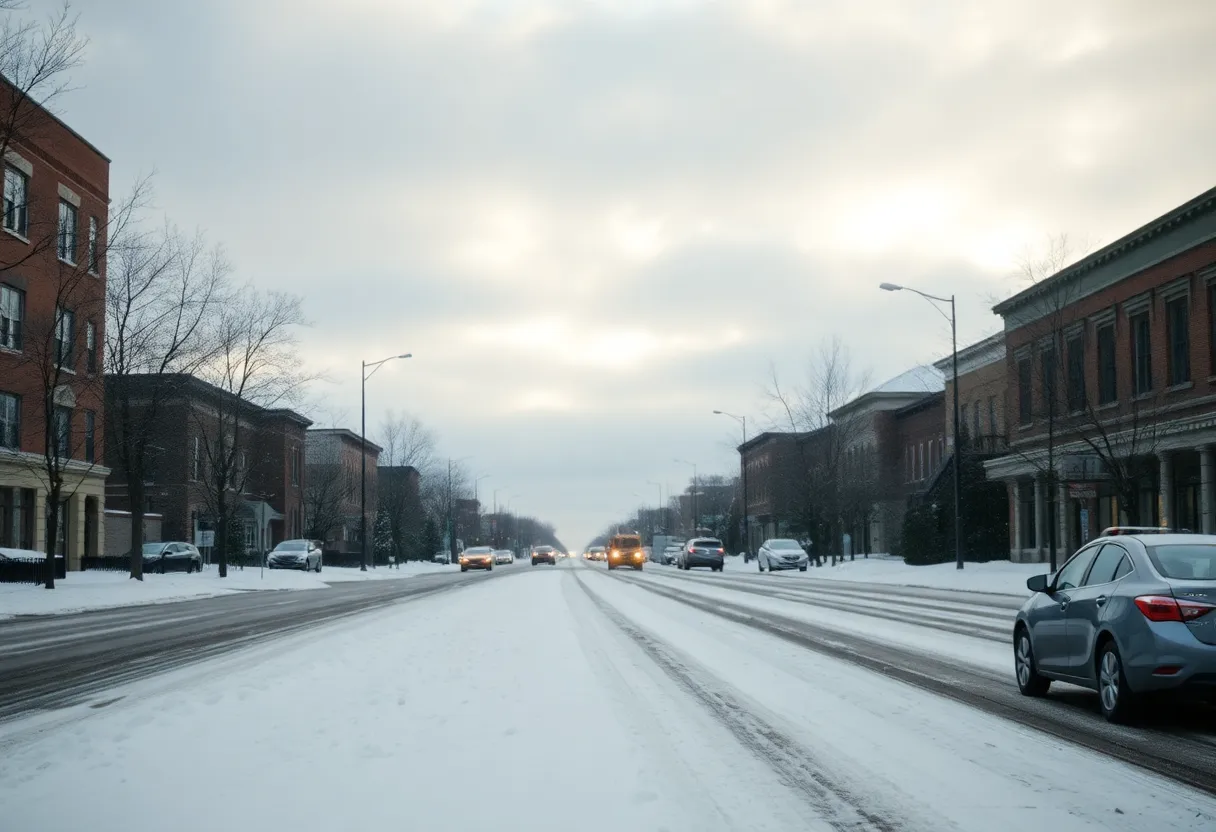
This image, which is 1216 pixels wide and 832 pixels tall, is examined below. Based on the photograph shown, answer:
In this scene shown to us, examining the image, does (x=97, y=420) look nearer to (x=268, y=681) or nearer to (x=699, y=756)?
(x=268, y=681)

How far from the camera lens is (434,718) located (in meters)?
9.94

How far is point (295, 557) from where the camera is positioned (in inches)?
2414

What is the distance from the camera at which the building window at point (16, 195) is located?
40.9 meters

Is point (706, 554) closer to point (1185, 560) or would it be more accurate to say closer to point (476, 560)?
point (476, 560)

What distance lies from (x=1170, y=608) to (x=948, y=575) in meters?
38.6

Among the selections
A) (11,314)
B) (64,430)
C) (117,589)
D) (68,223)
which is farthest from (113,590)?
(68,223)

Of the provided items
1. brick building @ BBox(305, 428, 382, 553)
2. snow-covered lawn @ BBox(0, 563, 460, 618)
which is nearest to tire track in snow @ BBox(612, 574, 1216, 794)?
snow-covered lawn @ BBox(0, 563, 460, 618)

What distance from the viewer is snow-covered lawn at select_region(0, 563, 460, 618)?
96.1 feet

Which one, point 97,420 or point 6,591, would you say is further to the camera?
point 97,420

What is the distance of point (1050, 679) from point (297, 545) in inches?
2172

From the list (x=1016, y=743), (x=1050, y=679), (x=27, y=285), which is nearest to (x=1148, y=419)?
(x=1050, y=679)

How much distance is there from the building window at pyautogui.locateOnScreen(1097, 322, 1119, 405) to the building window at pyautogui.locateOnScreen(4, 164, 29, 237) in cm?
3812

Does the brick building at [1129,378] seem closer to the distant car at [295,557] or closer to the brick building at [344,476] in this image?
the distant car at [295,557]

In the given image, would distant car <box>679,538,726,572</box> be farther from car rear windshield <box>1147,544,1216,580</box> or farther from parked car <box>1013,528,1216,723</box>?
car rear windshield <box>1147,544,1216,580</box>
